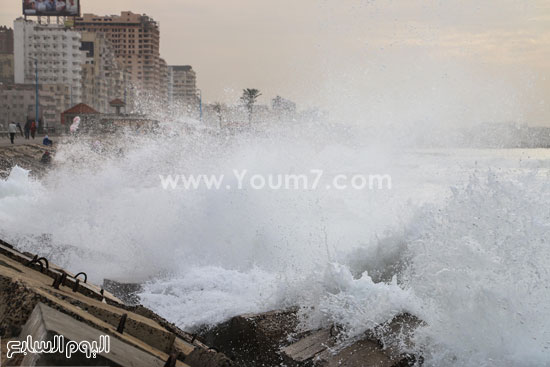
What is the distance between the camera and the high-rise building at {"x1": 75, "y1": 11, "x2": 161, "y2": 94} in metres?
193

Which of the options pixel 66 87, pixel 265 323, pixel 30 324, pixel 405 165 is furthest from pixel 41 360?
pixel 66 87

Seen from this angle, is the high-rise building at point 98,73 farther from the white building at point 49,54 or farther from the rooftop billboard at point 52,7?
the rooftop billboard at point 52,7

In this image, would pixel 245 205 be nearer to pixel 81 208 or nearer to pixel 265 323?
pixel 81 208

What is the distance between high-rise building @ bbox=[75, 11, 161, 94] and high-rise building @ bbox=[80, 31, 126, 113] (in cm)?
4718

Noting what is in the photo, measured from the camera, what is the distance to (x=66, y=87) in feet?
385

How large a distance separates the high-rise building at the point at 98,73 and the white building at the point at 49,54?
7.53m

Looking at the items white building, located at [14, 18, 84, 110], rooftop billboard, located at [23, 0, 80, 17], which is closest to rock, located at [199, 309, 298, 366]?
rooftop billboard, located at [23, 0, 80, 17]

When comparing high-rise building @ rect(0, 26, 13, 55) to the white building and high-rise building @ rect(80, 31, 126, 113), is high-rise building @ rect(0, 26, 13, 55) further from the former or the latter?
the white building

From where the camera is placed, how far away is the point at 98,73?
448ft

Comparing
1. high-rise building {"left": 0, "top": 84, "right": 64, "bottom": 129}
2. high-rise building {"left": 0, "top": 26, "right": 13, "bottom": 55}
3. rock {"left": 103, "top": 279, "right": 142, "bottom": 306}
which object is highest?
high-rise building {"left": 0, "top": 26, "right": 13, "bottom": 55}

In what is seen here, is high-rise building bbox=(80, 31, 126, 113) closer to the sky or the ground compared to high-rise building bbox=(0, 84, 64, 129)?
closer to the sky

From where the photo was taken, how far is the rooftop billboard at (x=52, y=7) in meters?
99.1

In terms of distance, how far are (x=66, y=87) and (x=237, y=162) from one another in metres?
113

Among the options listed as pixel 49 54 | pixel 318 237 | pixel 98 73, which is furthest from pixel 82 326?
pixel 98 73
